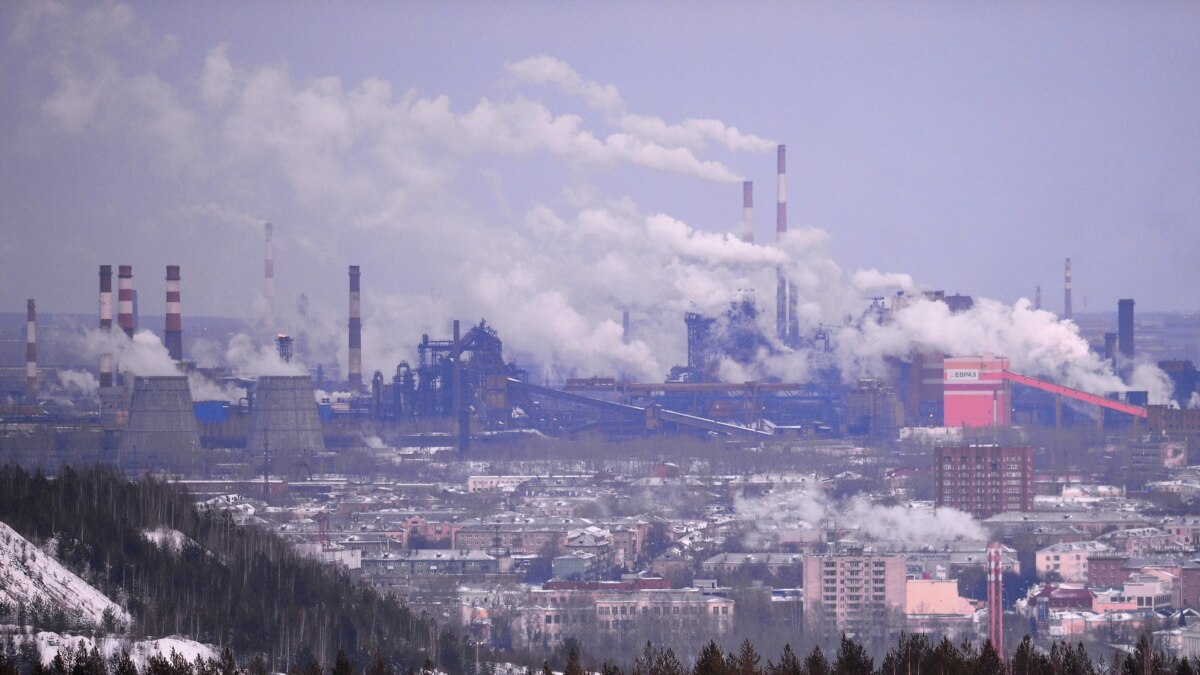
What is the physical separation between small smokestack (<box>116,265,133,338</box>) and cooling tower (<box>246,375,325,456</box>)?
3.21 meters

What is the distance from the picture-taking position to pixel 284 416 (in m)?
57.1

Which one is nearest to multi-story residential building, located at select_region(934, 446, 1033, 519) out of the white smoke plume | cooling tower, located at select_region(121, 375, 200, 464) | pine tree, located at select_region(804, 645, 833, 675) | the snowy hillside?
cooling tower, located at select_region(121, 375, 200, 464)

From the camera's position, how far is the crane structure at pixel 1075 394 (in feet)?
202

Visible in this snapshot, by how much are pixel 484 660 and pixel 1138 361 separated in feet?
157

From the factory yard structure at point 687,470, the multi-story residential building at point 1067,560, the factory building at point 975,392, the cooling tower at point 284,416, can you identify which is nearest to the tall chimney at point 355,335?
the factory yard structure at point 687,470

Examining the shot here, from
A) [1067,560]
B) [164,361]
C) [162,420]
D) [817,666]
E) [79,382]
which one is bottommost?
[1067,560]

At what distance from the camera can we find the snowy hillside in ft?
75.8

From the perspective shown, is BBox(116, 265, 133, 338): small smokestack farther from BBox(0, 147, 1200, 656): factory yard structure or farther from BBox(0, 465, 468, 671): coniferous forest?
BBox(0, 465, 468, 671): coniferous forest

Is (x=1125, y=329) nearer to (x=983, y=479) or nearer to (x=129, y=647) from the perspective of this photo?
(x=983, y=479)

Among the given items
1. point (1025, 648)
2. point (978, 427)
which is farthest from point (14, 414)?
point (1025, 648)

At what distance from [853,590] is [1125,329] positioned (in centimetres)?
3759

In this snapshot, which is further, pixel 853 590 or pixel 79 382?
pixel 79 382

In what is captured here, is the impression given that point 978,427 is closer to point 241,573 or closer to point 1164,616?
point 1164,616

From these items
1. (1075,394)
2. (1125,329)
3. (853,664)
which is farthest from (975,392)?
(853,664)
